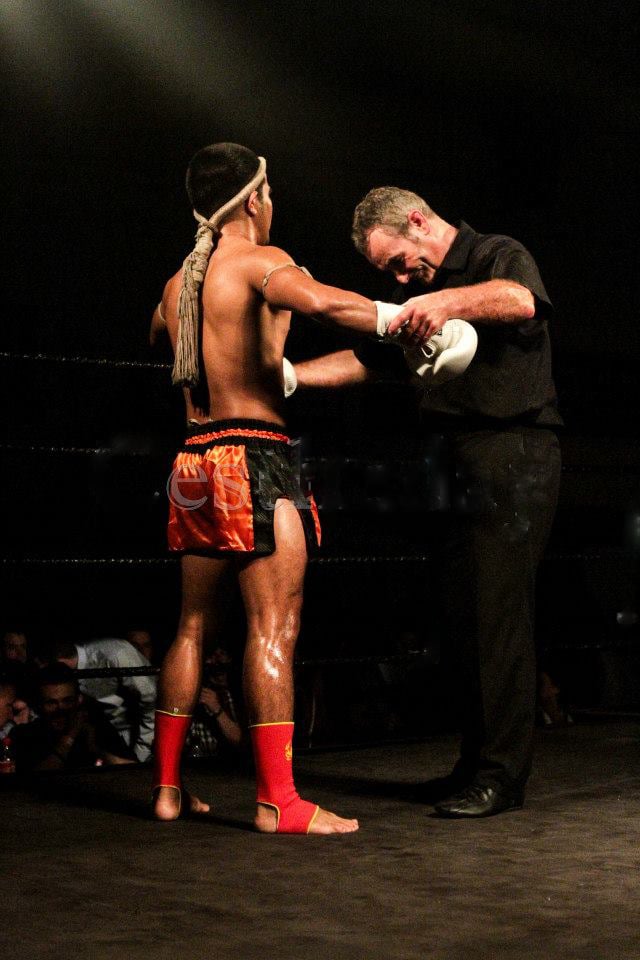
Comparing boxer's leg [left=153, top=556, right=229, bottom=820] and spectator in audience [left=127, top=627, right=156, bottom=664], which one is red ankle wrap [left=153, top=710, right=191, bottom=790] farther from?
spectator in audience [left=127, top=627, right=156, bottom=664]

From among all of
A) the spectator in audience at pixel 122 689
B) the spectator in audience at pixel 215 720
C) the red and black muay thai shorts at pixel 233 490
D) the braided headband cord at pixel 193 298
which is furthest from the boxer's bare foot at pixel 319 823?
the spectator in audience at pixel 122 689

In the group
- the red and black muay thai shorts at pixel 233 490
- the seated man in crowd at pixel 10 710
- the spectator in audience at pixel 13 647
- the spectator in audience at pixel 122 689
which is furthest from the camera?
the spectator in audience at pixel 13 647

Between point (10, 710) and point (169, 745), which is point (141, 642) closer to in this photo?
point (10, 710)

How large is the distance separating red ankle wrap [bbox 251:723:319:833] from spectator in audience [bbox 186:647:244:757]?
65.5 inches

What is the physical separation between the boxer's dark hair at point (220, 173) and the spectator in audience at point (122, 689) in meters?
1.98

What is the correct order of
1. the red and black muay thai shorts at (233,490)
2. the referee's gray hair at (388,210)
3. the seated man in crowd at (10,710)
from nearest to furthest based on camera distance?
1. the red and black muay thai shorts at (233,490)
2. the referee's gray hair at (388,210)
3. the seated man in crowd at (10,710)

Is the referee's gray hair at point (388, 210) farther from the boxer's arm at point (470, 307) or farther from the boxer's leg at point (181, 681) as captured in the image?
the boxer's leg at point (181, 681)

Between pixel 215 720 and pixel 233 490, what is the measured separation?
1.83 m

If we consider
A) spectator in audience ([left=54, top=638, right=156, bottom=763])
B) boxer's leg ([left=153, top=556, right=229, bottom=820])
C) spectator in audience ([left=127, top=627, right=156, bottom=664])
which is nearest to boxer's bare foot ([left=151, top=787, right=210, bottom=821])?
boxer's leg ([left=153, top=556, right=229, bottom=820])

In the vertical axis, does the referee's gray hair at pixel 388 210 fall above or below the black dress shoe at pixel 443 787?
above

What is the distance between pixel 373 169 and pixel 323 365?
3901 mm

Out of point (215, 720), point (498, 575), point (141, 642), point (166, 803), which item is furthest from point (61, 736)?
point (498, 575)

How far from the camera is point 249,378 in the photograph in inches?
81.2

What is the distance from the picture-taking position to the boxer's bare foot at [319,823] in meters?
1.94
